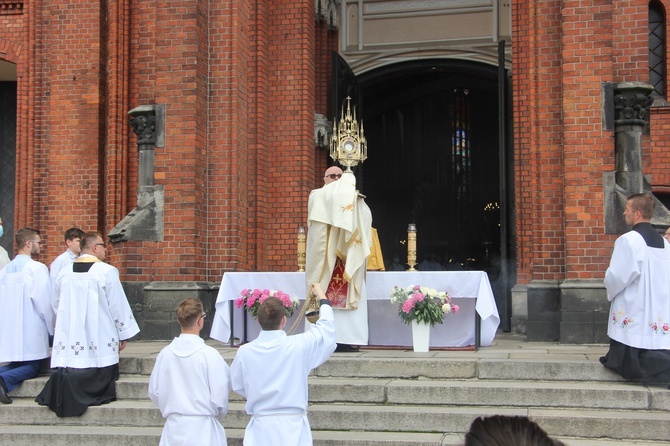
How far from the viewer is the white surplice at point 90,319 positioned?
846 centimetres

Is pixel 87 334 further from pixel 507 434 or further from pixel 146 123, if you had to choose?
pixel 507 434

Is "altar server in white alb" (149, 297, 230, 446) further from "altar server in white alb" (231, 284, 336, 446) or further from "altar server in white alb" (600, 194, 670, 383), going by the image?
"altar server in white alb" (600, 194, 670, 383)

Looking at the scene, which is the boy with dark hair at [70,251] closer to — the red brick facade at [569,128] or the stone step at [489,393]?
the stone step at [489,393]

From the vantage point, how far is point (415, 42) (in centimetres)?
1539

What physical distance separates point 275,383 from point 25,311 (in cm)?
427

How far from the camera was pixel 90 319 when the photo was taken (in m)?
8.53

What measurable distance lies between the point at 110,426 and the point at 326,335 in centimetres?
303

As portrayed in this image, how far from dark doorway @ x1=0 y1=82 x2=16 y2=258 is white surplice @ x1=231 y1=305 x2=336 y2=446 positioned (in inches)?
422

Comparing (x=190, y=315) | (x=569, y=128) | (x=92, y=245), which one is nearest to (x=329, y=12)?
(x=569, y=128)

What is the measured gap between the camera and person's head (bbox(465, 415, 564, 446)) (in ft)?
6.86

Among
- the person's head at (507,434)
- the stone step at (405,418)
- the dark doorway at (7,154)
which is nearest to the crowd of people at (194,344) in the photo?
the stone step at (405,418)

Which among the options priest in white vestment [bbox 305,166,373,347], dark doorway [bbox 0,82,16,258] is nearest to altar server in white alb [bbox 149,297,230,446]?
priest in white vestment [bbox 305,166,373,347]

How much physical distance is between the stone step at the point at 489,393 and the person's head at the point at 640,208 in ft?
5.05

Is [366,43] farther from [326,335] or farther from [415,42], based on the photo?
[326,335]
